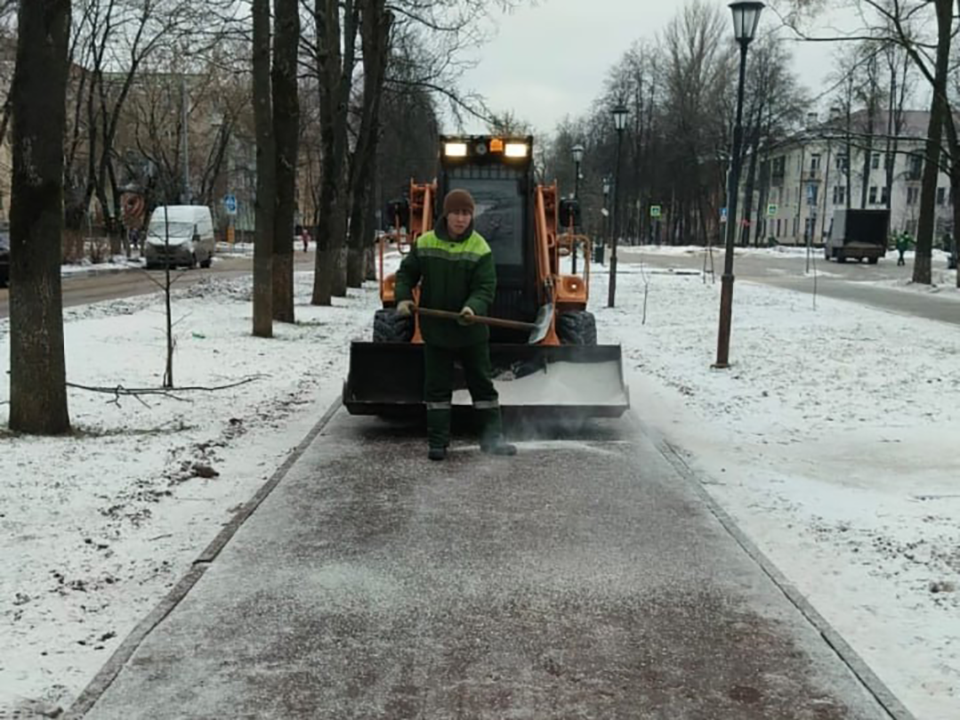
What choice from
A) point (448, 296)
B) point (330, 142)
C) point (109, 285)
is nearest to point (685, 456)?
point (448, 296)

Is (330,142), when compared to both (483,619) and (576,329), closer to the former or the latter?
(576,329)

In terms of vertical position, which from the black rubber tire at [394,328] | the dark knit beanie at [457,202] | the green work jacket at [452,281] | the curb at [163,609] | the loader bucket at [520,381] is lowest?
the curb at [163,609]

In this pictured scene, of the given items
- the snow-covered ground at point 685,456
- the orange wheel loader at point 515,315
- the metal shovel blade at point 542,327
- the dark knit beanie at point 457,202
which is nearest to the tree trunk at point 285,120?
the snow-covered ground at point 685,456

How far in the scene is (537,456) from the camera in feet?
25.9

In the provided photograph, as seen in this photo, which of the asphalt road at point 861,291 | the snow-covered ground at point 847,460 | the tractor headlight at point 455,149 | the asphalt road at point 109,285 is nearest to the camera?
the snow-covered ground at point 847,460

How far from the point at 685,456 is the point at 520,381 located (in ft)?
5.35

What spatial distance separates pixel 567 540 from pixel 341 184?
663 inches

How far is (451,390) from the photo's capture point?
25.8 ft

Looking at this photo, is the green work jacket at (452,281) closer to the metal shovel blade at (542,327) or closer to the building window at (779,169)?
the metal shovel blade at (542,327)

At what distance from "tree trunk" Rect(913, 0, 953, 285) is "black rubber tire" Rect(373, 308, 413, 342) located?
22.4 metres

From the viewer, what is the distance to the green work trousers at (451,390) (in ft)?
25.5

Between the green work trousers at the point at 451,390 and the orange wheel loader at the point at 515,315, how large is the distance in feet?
2.06

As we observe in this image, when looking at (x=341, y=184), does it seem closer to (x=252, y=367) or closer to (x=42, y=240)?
(x=252, y=367)

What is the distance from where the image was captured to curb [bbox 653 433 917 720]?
12.6 feet
